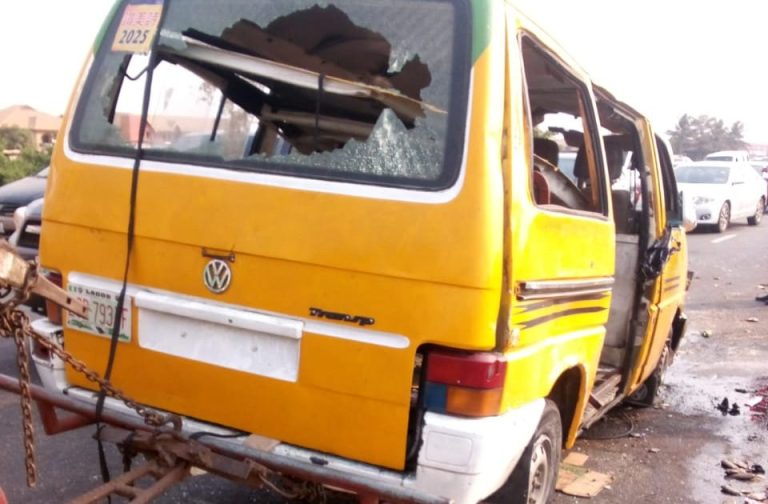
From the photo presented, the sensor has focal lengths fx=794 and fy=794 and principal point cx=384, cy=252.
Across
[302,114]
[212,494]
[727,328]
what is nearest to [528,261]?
[302,114]

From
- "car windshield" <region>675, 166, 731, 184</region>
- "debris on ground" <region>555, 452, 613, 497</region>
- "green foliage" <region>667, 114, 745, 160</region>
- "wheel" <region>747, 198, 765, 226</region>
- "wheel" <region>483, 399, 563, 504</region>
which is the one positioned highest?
"green foliage" <region>667, 114, 745, 160</region>

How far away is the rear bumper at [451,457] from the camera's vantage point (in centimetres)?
263

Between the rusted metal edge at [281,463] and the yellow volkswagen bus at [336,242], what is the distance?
0.06 metres

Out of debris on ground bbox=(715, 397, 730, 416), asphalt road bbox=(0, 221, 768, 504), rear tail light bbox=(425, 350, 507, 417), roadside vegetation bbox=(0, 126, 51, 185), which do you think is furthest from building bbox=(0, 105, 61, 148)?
rear tail light bbox=(425, 350, 507, 417)

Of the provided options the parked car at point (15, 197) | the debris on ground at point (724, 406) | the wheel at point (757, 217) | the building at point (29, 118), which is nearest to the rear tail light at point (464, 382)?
the debris on ground at point (724, 406)

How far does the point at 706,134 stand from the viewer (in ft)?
229

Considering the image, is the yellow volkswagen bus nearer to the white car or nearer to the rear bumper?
the rear bumper

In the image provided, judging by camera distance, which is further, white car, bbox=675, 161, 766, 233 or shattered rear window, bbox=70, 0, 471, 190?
white car, bbox=675, 161, 766, 233

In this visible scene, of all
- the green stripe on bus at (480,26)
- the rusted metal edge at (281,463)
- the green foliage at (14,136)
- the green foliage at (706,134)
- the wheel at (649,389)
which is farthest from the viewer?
the green foliage at (706,134)

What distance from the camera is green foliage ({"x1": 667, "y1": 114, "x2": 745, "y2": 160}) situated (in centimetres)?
6812

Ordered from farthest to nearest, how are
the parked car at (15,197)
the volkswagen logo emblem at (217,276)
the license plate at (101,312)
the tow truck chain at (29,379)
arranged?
1. the parked car at (15,197)
2. the license plate at (101,312)
3. the volkswagen logo emblem at (217,276)
4. the tow truck chain at (29,379)

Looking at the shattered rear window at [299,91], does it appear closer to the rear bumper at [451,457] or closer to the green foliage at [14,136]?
the rear bumper at [451,457]

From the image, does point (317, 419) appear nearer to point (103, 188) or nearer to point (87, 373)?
point (87, 373)

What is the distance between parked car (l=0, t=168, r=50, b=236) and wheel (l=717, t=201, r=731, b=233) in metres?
15.2
